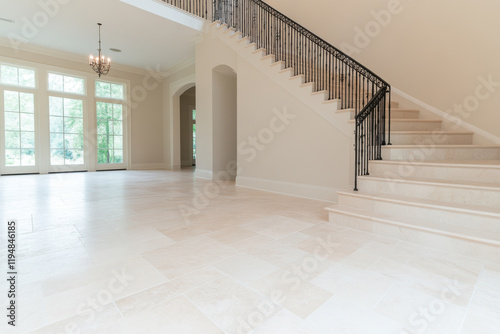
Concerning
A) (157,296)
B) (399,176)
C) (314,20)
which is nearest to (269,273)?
(157,296)

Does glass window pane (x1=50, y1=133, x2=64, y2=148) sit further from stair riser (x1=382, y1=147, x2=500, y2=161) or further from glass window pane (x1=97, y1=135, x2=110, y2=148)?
stair riser (x1=382, y1=147, x2=500, y2=161)

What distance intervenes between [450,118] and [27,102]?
10.5 m

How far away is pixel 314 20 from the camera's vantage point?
18.7ft

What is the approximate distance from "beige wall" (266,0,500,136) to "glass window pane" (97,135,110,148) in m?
8.14

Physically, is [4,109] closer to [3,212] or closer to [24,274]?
[3,212]

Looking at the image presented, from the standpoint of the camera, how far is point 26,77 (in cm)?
757

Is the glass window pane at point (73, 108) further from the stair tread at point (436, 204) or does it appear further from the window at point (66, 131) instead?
the stair tread at point (436, 204)

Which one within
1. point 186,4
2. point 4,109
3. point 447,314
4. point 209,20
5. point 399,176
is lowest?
point 447,314

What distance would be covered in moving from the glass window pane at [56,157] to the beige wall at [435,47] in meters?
8.74

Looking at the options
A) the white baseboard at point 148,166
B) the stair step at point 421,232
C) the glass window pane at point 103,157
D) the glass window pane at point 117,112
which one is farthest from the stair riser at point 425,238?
the glass window pane at point 117,112

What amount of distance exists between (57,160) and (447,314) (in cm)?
999

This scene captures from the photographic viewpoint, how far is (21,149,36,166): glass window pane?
24.6ft

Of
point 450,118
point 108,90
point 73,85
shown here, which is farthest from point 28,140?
point 450,118

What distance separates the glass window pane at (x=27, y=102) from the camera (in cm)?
746
